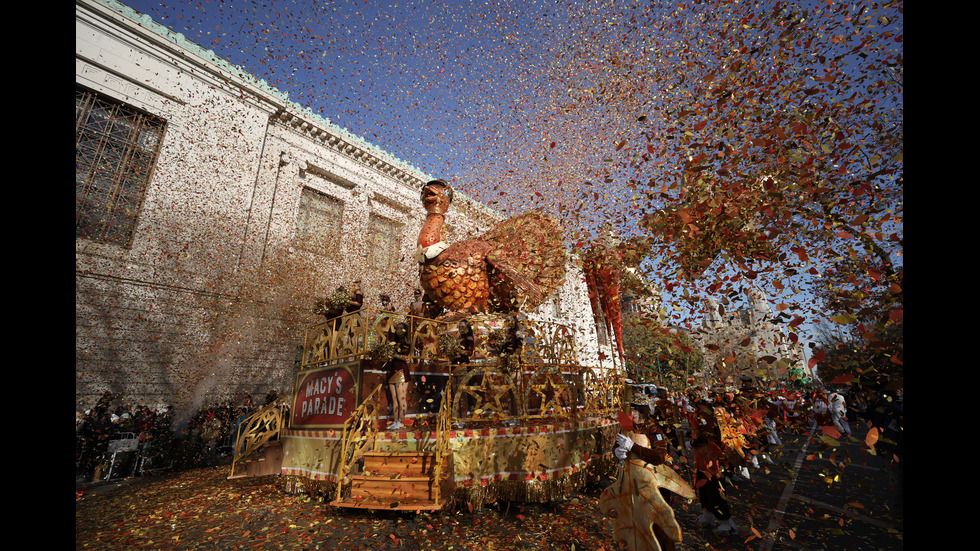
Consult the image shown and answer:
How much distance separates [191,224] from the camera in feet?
43.3

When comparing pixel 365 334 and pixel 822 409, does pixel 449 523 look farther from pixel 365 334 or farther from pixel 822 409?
pixel 822 409

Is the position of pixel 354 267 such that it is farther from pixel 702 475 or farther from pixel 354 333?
pixel 702 475

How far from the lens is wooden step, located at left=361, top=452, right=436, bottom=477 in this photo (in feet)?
17.3

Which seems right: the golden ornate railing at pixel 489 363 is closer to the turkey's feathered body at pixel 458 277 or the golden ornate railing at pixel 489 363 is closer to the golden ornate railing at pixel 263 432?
the turkey's feathered body at pixel 458 277

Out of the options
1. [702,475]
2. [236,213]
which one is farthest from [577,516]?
[236,213]

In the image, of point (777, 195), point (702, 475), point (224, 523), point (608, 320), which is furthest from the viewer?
point (608, 320)

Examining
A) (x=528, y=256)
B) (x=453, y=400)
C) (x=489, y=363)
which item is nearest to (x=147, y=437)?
(x=453, y=400)

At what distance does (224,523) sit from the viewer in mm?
5234

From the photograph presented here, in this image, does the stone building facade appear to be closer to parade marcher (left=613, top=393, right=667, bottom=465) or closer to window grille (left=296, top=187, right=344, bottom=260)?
window grille (left=296, top=187, right=344, bottom=260)

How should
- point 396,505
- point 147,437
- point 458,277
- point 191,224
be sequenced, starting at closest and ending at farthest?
1. point 396,505
2. point 458,277
3. point 147,437
4. point 191,224

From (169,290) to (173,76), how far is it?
27.3ft

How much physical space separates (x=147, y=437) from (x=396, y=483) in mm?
9748

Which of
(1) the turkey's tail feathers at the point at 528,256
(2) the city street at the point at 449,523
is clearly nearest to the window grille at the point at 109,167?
(2) the city street at the point at 449,523

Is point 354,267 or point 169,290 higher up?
point 354,267
